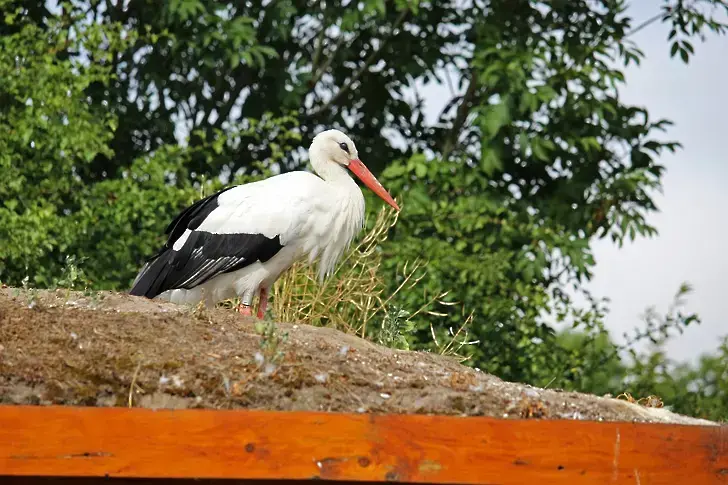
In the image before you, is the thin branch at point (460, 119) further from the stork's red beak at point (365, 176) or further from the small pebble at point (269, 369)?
the small pebble at point (269, 369)

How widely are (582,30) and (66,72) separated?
13.5 ft

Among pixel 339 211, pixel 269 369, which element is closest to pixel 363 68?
pixel 339 211

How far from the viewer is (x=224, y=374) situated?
12.0 feet

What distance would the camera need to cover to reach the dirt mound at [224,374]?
3.60 metres

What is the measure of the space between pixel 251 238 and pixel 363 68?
170 inches

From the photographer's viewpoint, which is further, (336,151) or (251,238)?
(336,151)

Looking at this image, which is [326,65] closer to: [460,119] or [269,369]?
[460,119]

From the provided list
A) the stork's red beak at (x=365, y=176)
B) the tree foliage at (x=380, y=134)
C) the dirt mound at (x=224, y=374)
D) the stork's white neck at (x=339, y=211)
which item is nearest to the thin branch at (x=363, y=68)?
the tree foliage at (x=380, y=134)

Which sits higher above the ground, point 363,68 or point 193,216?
point 363,68

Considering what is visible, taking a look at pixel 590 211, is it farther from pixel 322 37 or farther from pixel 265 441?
pixel 265 441

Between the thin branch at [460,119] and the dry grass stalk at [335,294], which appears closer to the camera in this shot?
the dry grass stalk at [335,294]

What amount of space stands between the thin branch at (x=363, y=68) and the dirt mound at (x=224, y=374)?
604cm

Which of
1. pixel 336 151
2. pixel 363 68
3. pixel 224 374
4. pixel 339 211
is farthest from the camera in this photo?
pixel 363 68

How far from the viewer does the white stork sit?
6.28 metres
